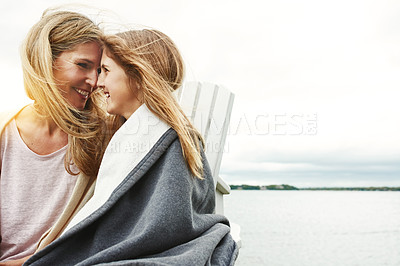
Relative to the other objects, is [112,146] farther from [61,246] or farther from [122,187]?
[61,246]

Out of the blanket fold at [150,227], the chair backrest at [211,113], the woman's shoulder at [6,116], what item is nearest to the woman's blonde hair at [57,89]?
the woman's shoulder at [6,116]

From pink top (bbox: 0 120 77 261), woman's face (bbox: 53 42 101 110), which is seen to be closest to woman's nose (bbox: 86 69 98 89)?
woman's face (bbox: 53 42 101 110)

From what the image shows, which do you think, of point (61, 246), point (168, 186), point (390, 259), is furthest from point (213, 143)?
point (390, 259)

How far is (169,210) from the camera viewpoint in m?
1.26

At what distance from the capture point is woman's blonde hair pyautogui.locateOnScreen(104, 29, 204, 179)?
145cm

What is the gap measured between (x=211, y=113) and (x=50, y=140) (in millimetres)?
962

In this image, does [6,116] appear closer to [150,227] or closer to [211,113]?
[150,227]

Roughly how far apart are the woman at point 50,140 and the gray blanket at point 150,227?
289mm

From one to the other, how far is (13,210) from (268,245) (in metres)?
10.5

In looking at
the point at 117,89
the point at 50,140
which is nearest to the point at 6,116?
the point at 50,140

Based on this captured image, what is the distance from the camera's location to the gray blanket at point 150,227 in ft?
3.93

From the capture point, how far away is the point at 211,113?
2.36 metres

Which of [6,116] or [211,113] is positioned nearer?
[6,116]

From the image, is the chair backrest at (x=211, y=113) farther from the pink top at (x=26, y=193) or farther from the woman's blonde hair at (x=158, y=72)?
the pink top at (x=26, y=193)
